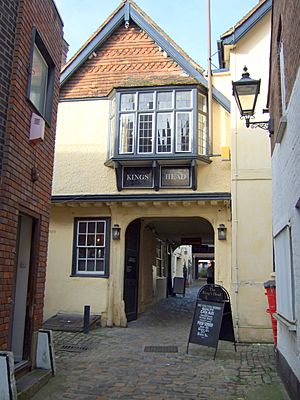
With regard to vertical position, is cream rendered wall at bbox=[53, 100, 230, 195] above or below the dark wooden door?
above

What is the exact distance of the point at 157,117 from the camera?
39.5 feet

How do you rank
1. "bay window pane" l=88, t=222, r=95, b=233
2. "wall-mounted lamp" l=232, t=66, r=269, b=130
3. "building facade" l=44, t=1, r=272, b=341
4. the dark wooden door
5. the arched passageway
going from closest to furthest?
"wall-mounted lamp" l=232, t=66, r=269, b=130 → "building facade" l=44, t=1, r=272, b=341 → "bay window pane" l=88, t=222, r=95, b=233 → the dark wooden door → the arched passageway

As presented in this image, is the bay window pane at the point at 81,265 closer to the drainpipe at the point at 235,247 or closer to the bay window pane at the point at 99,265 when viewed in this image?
the bay window pane at the point at 99,265

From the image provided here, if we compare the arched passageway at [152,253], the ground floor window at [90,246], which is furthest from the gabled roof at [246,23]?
the ground floor window at [90,246]

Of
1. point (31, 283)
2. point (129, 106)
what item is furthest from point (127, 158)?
point (31, 283)

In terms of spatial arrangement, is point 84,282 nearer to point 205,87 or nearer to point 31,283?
point 31,283

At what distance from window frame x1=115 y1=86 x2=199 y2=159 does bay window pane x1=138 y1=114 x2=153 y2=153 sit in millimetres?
68

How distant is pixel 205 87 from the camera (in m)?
12.1

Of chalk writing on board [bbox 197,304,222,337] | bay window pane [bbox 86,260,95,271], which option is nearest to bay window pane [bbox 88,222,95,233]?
bay window pane [bbox 86,260,95,271]

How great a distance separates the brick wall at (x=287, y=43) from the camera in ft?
15.9

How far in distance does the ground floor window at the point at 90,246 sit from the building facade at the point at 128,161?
0.03 m

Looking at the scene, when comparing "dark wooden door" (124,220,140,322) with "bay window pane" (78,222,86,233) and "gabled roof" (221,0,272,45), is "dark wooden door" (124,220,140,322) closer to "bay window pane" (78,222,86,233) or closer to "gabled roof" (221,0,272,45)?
"bay window pane" (78,222,86,233)

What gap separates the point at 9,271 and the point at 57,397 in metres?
1.88

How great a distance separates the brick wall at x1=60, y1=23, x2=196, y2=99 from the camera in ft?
41.9
